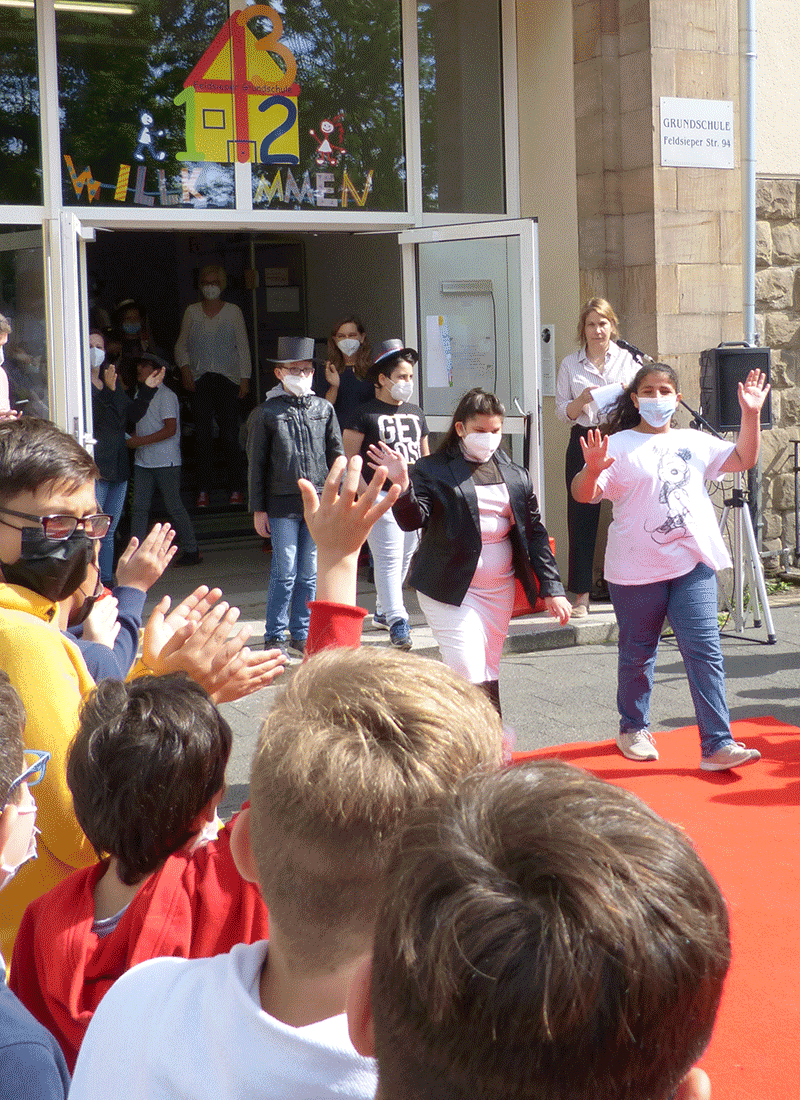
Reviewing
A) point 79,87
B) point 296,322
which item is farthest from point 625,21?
point 296,322

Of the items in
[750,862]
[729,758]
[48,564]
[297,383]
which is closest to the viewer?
[48,564]

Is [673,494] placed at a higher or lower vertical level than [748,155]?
lower

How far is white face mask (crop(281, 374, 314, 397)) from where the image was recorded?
753 cm

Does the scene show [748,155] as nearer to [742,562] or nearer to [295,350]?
[742,562]

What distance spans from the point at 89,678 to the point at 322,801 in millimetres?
1060

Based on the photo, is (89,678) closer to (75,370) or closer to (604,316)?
(75,370)

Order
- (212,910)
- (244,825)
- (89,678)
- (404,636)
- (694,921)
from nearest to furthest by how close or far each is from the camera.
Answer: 1. (694,921)
2. (244,825)
3. (212,910)
4. (89,678)
5. (404,636)

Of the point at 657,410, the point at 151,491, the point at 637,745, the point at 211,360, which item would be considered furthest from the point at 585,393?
the point at 211,360

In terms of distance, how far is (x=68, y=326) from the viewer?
25.0 feet

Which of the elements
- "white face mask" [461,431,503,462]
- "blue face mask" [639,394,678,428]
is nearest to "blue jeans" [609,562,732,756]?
"blue face mask" [639,394,678,428]

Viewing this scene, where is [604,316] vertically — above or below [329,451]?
above

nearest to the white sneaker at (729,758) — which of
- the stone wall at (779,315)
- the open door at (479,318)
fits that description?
the open door at (479,318)

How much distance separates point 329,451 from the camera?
7668mm

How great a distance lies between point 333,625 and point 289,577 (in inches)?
206
